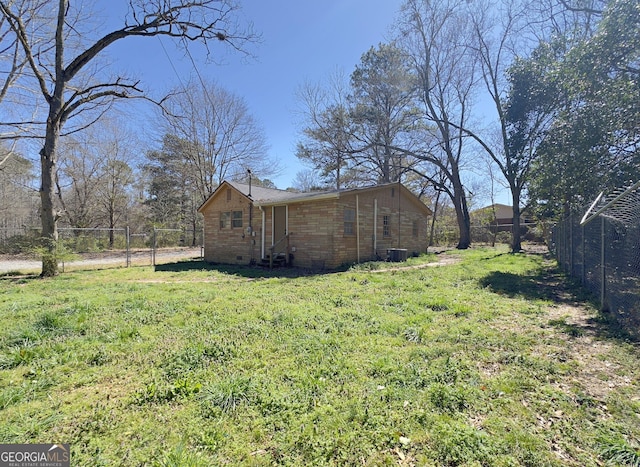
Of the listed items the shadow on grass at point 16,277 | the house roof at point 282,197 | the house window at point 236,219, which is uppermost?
the house roof at point 282,197

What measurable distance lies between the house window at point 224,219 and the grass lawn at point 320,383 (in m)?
8.85

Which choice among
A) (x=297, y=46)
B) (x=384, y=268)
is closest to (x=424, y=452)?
(x=384, y=268)

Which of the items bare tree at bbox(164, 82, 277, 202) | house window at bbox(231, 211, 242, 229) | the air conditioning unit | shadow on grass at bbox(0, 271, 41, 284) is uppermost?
bare tree at bbox(164, 82, 277, 202)

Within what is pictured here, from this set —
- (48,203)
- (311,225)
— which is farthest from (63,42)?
(311,225)

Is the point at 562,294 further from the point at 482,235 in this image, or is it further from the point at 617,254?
the point at 482,235

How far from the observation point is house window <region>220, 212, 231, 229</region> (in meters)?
14.2

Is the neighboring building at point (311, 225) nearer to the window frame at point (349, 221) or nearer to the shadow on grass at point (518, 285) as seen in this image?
the window frame at point (349, 221)

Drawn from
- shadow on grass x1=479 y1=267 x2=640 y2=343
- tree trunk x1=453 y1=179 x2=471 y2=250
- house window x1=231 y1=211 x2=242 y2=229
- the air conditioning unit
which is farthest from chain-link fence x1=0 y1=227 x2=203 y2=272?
tree trunk x1=453 y1=179 x2=471 y2=250

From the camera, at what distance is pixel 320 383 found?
9.17 ft

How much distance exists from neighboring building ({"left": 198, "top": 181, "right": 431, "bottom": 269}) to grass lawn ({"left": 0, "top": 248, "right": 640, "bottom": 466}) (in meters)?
5.67

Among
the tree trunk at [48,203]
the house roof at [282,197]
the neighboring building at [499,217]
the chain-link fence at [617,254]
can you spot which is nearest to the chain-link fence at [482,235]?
the neighboring building at [499,217]

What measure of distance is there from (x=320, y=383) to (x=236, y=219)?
11890mm

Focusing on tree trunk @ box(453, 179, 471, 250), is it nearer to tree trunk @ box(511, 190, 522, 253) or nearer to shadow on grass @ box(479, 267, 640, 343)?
tree trunk @ box(511, 190, 522, 253)

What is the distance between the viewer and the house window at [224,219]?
1420cm
